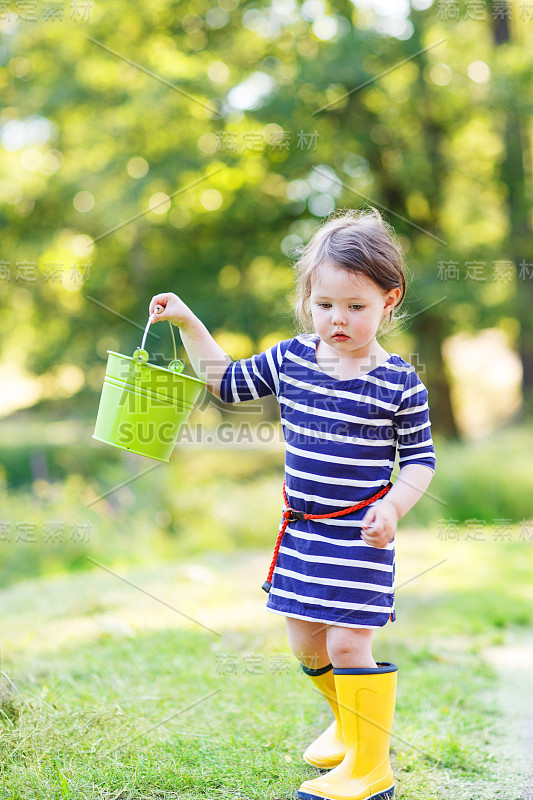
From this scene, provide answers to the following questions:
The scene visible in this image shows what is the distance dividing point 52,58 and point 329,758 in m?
11.4

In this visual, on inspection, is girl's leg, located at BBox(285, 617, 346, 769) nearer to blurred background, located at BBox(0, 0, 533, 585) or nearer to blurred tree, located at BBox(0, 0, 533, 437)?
blurred background, located at BBox(0, 0, 533, 585)

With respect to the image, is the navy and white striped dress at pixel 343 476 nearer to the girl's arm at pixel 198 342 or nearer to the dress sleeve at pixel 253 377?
the dress sleeve at pixel 253 377

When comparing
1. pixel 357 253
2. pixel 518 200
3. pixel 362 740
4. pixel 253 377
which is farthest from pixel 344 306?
pixel 518 200

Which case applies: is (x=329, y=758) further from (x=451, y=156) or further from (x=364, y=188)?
(x=451, y=156)

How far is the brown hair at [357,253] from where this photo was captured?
212 centimetres

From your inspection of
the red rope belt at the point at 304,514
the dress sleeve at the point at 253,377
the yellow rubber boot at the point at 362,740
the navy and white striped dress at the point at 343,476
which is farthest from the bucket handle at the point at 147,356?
the yellow rubber boot at the point at 362,740

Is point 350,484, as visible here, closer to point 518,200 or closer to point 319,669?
point 319,669

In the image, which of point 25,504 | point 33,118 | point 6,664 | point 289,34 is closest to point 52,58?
point 33,118

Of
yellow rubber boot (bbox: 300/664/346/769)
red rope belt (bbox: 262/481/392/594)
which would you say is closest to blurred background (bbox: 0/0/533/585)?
yellow rubber boot (bbox: 300/664/346/769)

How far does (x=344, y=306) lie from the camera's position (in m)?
2.12

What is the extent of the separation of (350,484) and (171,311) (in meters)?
0.69

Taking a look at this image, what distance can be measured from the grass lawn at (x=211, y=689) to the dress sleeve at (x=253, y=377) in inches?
40.7

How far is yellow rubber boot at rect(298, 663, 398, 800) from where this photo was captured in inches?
81.6

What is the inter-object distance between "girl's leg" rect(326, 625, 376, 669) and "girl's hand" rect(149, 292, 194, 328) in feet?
3.05
